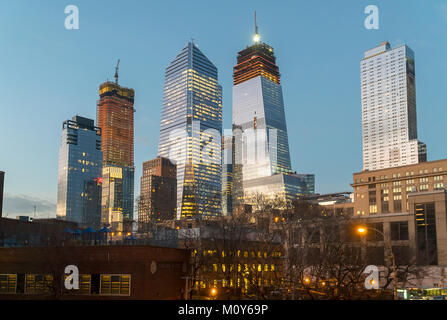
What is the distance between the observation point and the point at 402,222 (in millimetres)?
111812

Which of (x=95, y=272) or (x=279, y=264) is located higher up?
(x=95, y=272)

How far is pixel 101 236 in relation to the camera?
71.9 m

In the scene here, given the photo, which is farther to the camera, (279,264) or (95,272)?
(279,264)

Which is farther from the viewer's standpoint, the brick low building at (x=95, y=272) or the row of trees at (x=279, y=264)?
the brick low building at (x=95, y=272)

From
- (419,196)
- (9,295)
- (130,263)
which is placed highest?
(419,196)

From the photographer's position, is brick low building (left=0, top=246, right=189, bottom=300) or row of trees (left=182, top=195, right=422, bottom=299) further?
brick low building (left=0, top=246, right=189, bottom=300)

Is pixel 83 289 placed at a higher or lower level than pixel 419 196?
lower

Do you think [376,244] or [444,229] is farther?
[444,229]
